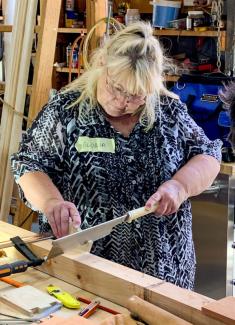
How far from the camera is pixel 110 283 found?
1.38m

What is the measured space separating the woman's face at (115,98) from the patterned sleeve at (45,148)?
0.51 feet

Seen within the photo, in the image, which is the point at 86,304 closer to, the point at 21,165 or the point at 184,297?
the point at 184,297

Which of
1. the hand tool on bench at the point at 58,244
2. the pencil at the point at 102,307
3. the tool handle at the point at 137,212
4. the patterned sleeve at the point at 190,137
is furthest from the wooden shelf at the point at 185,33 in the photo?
the pencil at the point at 102,307

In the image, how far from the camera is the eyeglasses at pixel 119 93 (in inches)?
69.5

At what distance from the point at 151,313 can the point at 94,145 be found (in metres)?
0.74

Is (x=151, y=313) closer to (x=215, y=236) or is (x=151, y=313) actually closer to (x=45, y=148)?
(x=45, y=148)

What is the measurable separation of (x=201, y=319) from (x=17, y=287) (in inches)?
19.1

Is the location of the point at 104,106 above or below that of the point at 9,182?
above

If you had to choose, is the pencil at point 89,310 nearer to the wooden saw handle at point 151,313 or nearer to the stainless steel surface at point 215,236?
the wooden saw handle at point 151,313

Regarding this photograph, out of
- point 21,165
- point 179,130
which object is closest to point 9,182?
point 21,165

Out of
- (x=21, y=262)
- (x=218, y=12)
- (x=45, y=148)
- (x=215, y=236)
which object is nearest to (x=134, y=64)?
(x=45, y=148)

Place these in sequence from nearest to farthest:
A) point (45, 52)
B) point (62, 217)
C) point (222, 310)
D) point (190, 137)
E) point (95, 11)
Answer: point (222, 310) < point (62, 217) < point (190, 137) < point (45, 52) < point (95, 11)

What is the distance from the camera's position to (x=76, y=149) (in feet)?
6.02

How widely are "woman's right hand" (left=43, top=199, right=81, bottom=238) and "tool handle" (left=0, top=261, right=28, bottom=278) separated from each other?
6.8 inches
